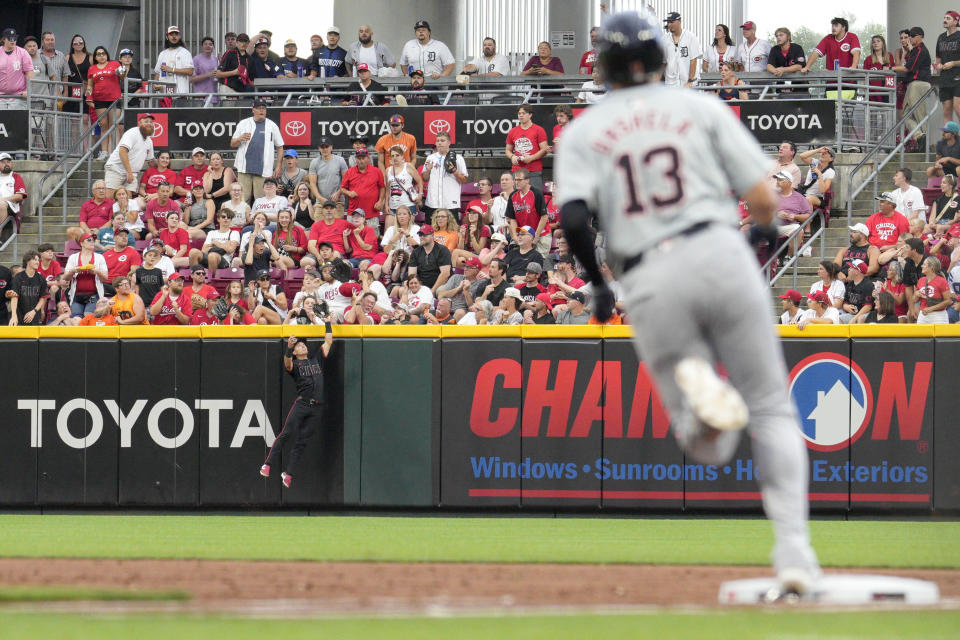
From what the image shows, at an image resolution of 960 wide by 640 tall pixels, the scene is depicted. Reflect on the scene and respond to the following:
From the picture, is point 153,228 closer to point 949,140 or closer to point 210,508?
point 210,508

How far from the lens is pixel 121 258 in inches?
685

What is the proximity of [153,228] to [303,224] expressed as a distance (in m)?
2.07

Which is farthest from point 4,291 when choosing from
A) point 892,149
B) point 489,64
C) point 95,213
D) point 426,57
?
point 892,149

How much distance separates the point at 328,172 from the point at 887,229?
8089mm

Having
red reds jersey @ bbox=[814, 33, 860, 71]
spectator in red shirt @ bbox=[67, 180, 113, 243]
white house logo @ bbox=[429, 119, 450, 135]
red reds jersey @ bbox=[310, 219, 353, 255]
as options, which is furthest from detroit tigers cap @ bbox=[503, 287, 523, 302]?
red reds jersey @ bbox=[814, 33, 860, 71]

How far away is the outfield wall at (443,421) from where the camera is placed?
44.0ft

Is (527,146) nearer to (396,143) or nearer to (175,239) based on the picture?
(396,143)

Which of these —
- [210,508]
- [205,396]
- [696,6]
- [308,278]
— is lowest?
[210,508]

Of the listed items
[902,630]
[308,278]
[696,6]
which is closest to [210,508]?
[308,278]

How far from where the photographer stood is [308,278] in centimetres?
1614

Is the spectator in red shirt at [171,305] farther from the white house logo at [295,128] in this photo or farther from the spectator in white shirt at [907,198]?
the spectator in white shirt at [907,198]

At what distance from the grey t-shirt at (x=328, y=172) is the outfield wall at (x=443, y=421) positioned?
592cm

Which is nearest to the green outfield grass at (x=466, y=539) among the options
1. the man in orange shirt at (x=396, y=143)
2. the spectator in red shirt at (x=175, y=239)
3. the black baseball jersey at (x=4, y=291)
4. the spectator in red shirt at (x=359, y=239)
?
the black baseball jersey at (x=4, y=291)

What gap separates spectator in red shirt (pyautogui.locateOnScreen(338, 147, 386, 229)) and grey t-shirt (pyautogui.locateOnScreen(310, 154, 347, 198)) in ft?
2.23
